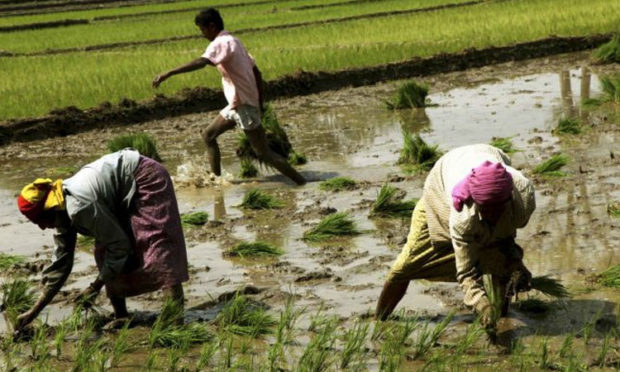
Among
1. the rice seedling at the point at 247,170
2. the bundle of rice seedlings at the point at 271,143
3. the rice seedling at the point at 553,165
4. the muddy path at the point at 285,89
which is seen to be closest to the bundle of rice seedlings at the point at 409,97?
the muddy path at the point at 285,89

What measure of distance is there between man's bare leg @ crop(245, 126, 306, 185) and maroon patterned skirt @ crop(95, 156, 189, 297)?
3177mm

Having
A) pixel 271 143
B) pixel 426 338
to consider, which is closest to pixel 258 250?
pixel 426 338

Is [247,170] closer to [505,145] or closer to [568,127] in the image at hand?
[505,145]

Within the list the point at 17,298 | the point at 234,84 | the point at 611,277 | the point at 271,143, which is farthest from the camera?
the point at 271,143

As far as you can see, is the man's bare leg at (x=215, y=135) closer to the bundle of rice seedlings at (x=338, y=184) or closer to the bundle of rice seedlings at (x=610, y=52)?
the bundle of rice seedlings at (x=338, y=184)

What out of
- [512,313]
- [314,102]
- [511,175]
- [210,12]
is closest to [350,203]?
[210,12]

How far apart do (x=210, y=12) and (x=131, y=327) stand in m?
3.17

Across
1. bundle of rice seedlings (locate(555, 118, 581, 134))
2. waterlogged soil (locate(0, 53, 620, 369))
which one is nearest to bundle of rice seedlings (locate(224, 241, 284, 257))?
waterlogged soil (locate(0, 53, 620, 369))

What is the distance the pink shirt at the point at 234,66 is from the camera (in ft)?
25.7

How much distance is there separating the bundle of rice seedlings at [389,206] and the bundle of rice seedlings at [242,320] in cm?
209

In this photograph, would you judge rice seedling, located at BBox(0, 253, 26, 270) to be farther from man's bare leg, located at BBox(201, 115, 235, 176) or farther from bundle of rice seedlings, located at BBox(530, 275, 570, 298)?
bundle of rice seedlings, located at BBox(530, 275, 570, 298)

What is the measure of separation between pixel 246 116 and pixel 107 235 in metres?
3.36

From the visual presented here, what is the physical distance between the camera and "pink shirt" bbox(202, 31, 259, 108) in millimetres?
7820

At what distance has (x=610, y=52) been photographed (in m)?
13.5
